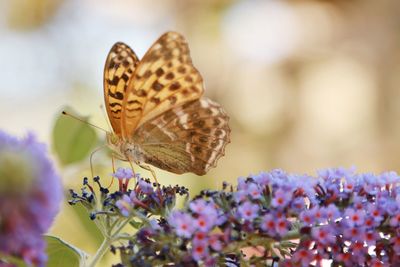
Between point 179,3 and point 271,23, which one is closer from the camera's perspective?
point 179,3

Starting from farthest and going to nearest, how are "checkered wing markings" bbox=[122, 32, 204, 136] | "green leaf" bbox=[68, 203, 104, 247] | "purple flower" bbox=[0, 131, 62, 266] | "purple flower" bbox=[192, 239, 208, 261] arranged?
"checkered wing markings" bbox=[122, 32, 204, 136]
"green leaf" bbox=[68, 203, 104, 247]
"purple flower" bbox=[192, 239, 208, 261]
"purple flower" bbox=[0, 131, 62, 266]

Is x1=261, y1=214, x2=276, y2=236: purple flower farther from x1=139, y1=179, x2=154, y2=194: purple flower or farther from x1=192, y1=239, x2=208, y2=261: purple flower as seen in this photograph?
x1=139, y1=179, x2=154, y2=194: purple flower

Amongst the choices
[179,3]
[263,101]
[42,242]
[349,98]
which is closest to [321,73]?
[349,98]

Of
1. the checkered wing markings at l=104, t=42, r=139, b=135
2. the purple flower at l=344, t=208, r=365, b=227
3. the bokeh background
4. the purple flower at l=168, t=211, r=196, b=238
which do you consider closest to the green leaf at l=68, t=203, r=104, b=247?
the checkered wing markings at l=104, t=42, r=139, b=135

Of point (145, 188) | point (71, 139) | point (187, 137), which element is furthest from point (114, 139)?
point (145, 188)

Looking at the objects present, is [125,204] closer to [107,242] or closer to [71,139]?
[107,242]

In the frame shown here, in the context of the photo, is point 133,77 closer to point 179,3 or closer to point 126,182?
point 126,182
